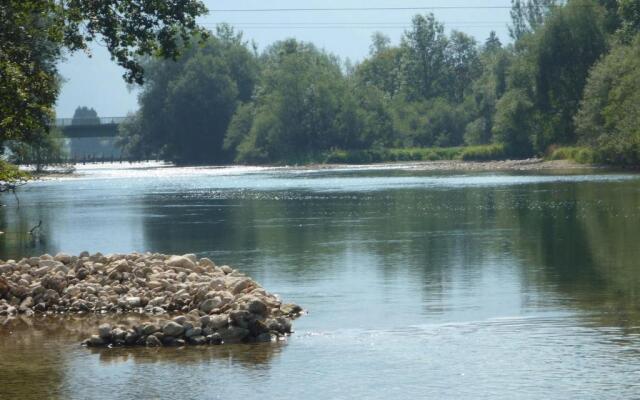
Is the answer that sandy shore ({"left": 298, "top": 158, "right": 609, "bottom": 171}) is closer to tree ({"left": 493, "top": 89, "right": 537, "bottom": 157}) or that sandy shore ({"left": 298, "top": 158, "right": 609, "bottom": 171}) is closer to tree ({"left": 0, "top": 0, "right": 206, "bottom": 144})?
tree ({"left": 493, "top": 89, "right": 537, "bottom": 157})

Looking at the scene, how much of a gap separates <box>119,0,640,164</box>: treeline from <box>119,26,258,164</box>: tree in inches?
7.4

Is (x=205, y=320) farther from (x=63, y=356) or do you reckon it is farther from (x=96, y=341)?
(x=63, y=356)

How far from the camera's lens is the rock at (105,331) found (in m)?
23.8

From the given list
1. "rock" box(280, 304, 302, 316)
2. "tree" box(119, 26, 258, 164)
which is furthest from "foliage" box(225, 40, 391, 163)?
"rock" box(280, 304, 302, 316)

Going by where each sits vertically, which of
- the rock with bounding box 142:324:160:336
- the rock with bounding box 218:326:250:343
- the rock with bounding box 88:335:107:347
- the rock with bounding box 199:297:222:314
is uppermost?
the rock with bounding box 199:297:222:314

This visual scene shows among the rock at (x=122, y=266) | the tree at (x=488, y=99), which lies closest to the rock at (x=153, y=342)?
the rock at (x=122, y=266)

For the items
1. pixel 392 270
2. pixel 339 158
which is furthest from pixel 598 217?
pixel 339 158

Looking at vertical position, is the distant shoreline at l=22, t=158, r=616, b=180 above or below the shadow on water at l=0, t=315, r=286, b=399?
above

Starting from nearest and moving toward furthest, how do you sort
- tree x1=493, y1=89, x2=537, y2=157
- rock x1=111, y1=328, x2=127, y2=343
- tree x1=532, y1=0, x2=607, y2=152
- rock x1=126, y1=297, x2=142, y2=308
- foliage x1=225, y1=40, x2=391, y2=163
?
rock x1=111, y1=328, x2=127, y2=343 < rock x1=126, y1=297, x2=142, y2=308 < tree x1=532, y1=0, x2=607, y2=152 < tree x1=493, y1=89, x2=537, y2=157 < foliage x1=225, y1=40, x2=391, y2=163

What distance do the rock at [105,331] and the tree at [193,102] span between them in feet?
487

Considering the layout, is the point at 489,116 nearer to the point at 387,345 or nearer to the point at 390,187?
the point at 390,187

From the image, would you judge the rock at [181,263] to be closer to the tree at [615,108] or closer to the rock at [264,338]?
the rock at [264,338]

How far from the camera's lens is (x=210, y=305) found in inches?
989

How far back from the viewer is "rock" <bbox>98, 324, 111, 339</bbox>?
23.8 metres
